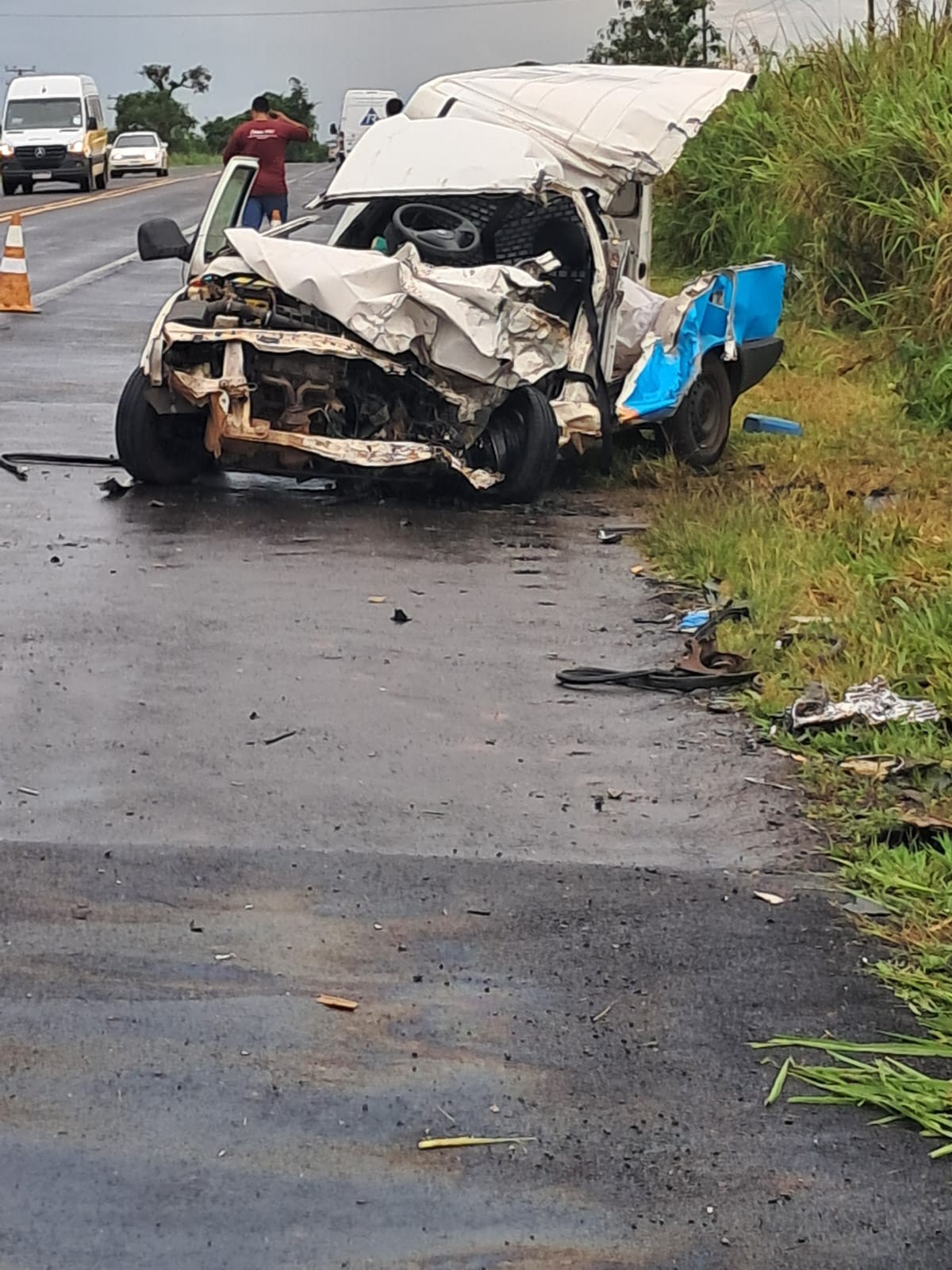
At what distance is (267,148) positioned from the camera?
1903 cm

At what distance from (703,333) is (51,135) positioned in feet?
109

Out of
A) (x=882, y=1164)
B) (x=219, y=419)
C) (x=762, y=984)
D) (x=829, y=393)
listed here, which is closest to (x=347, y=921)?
(x=762, y=984)

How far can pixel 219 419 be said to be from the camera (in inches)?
367

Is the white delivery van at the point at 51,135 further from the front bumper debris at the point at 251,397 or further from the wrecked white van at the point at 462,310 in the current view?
the front bumper debris at the point at 251,397

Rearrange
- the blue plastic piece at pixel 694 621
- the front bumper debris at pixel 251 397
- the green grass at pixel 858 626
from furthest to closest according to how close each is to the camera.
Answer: the front bumper debris at pixel 251 397 < the blue plastic piece at pixel 694 621 < the green grass at pixel 858 626

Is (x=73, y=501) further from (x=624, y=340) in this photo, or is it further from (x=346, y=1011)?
(x=346, y=1011)

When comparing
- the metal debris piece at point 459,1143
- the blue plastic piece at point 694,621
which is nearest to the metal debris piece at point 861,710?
the blue plastic piece at point 694,621

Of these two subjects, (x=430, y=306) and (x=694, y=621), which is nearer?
(x=694, y=621)

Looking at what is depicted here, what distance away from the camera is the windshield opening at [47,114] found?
137 feet

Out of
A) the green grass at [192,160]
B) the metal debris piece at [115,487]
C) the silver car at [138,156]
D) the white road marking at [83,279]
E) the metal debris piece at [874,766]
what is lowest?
the green grass at [192,160]

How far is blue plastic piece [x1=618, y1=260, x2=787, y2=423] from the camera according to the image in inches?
413

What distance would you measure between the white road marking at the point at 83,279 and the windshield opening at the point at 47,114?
17.9 metres

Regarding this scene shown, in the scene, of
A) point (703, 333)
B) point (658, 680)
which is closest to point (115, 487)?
point (703, 333)

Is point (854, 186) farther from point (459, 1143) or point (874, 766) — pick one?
point (459, 1143)
